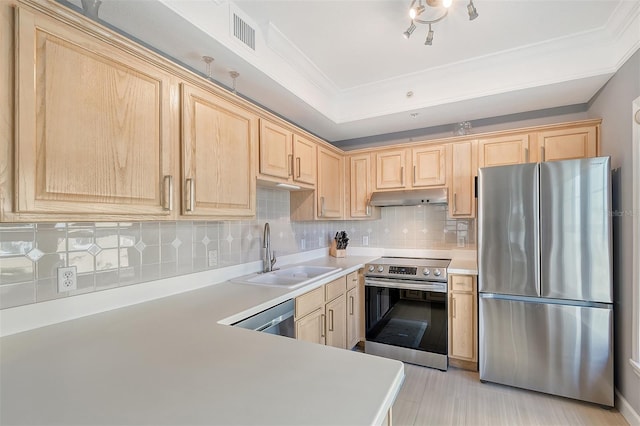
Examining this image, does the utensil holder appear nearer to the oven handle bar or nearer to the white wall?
the oven handle bar

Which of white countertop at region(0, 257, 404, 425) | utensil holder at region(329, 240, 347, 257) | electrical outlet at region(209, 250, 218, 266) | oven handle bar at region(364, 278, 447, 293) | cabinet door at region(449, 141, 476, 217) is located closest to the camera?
white countertop at region(0, 257, 404, 425)

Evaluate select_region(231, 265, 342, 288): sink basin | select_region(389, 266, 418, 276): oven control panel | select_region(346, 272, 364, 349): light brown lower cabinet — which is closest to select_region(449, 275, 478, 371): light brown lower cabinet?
select_region(389, 266, 418, 276): oven control panel

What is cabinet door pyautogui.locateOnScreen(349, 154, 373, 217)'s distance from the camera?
331 centimetres

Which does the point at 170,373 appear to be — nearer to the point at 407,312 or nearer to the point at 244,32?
the point at 244,32

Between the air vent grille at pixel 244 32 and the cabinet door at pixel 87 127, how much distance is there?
2.00 ft

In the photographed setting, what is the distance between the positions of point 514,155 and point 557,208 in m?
0.75

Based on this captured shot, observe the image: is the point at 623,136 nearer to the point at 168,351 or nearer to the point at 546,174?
the point at 546,174

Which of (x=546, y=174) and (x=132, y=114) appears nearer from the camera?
(x=132, y=114)

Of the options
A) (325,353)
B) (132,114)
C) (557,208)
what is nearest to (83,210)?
(132,114)

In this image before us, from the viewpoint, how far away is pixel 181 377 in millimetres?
845

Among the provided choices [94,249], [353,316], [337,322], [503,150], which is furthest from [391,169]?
[94,249]

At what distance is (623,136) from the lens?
196 centimetres

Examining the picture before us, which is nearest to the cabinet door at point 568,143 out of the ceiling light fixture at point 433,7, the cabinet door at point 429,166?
the cabinet door at point 429,166

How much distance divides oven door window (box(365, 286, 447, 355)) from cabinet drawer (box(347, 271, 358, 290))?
0.13 metres
